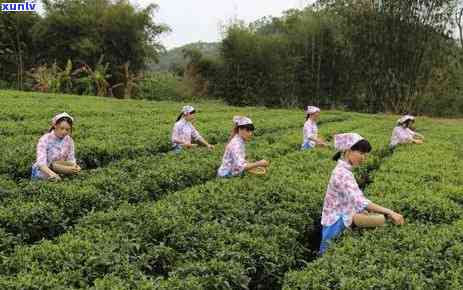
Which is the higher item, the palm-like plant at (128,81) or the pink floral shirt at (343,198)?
the palm-like plant at (128,81)

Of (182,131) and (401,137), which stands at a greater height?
(182,131)

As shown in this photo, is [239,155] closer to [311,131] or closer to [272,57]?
[311,131]

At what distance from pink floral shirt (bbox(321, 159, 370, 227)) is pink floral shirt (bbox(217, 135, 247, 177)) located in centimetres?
Result: 248

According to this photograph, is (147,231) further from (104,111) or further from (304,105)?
(304,105)

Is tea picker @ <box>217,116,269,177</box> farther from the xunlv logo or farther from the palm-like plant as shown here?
the xunlv logo

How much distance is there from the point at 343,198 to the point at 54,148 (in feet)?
16.2

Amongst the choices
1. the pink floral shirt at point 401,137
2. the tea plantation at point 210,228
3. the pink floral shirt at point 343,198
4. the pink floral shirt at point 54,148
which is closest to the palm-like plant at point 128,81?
the pink floral shirt at point 401,137

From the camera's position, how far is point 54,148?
8367 mm

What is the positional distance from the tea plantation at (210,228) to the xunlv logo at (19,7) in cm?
2609

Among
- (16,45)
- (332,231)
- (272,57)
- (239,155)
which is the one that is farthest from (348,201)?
(16,45)

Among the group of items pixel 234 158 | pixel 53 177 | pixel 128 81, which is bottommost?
pixel 53 177

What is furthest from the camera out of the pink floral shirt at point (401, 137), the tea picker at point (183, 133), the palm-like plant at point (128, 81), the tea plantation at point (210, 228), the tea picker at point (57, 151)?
the palm-like plant at point (128, 81)

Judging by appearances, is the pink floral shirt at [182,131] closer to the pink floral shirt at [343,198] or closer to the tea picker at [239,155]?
the tea picker at [239,155]

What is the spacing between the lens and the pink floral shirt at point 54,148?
26.6 ft
